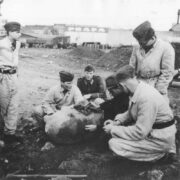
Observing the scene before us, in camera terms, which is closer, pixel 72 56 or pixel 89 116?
pixel 89 116

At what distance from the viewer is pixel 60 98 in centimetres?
552

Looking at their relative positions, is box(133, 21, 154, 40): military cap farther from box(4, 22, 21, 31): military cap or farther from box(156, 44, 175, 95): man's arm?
box(4, 22, 21, 31): military cap

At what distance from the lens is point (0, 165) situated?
440 cm

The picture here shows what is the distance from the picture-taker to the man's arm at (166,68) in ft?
15.2

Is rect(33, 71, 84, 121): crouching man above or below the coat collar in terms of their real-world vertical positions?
below

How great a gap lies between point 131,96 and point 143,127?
46 centimetres

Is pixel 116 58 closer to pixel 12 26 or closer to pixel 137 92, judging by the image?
pixel 12 26

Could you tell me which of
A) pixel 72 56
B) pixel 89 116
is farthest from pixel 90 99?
pixel 72 56

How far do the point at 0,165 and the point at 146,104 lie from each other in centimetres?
233

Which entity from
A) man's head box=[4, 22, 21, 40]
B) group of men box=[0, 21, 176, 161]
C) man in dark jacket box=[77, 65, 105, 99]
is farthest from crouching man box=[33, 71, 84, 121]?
man's head box=[4, 22, 21, 40]

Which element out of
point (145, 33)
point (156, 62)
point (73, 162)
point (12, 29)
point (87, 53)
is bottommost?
point (73, 162)

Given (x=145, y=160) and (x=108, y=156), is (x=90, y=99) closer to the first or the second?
(x=108, y=156)

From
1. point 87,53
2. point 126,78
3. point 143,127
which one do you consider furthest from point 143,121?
point 87,53

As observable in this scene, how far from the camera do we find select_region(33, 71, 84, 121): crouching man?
5.31 meters
